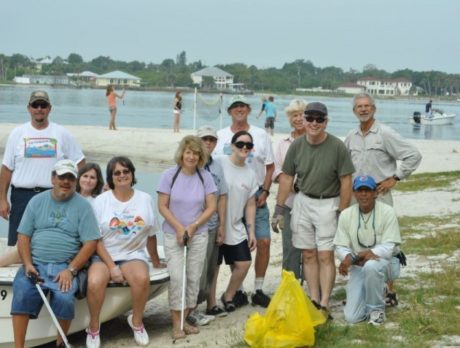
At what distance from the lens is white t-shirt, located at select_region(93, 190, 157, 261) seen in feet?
23.1

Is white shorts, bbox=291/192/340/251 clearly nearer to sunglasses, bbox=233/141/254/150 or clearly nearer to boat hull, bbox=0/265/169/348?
sunglasses, bbox=233/141/254/150

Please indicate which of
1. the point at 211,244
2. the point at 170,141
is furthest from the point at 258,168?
the point at 170,141

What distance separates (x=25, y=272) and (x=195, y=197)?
4.86 feet

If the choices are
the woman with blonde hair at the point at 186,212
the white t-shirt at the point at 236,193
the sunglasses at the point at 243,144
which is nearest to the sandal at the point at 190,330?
the woman with blonde hair at the point at 186,212

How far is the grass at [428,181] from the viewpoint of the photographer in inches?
673

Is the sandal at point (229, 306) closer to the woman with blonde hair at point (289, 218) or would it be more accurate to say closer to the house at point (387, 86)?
the woman with blonde hair at point (289, 218)

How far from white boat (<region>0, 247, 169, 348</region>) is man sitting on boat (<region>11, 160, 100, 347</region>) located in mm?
197

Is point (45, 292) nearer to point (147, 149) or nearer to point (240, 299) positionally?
point (240, 299)

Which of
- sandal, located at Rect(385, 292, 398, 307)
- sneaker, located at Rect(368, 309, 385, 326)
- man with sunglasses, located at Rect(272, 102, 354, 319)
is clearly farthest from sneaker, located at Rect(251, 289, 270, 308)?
sneaker, located at Rect(368, 309, 385, 326)

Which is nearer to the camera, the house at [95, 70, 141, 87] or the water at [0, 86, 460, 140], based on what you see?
the water at [0, 86, 460, 140]

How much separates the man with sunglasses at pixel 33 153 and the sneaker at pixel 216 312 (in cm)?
180

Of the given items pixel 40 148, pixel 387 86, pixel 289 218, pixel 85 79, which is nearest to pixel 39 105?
pixel 40 148

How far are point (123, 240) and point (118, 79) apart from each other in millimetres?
145827

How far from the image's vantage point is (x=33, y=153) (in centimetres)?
761
